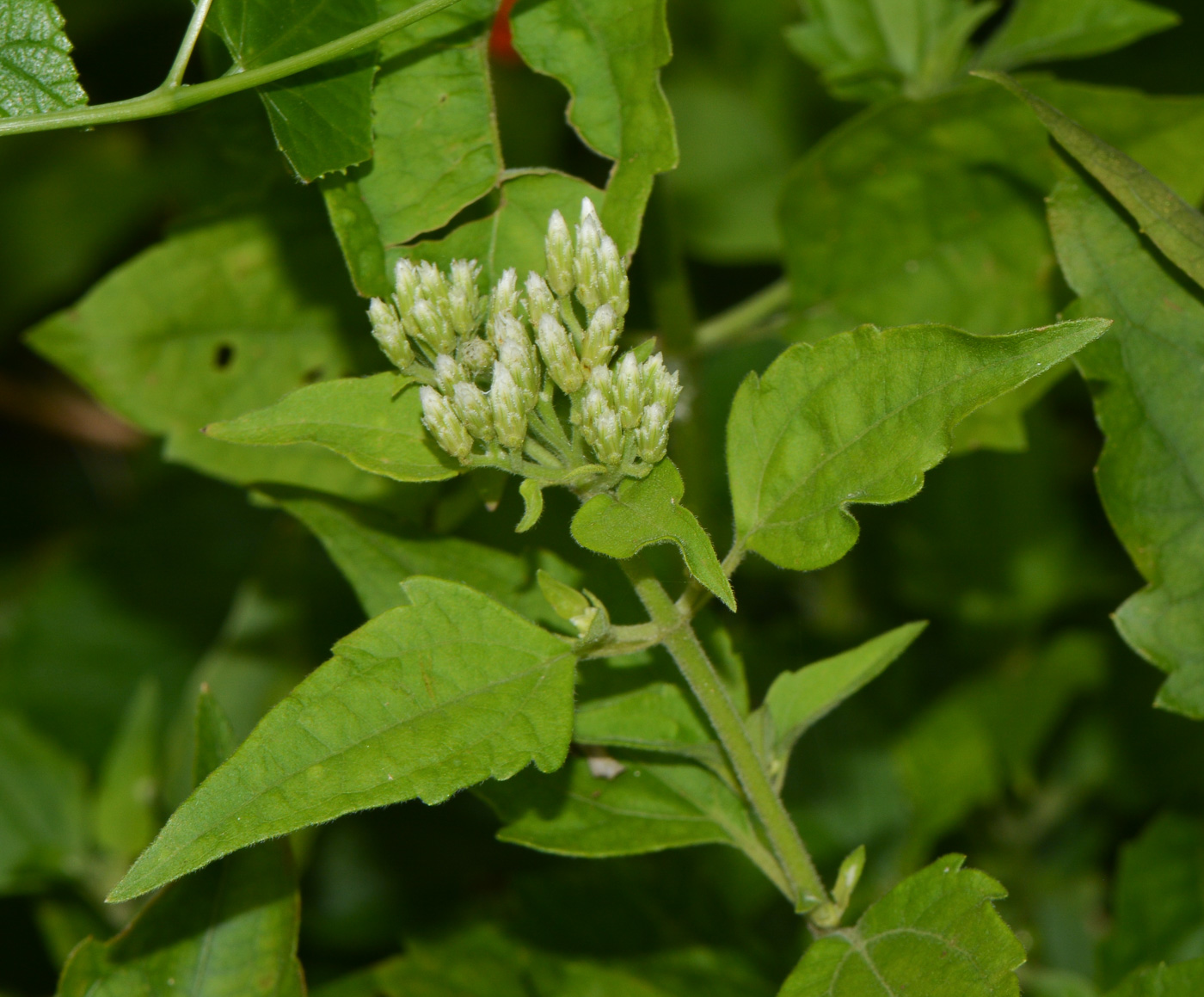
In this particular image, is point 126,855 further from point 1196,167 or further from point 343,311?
point 1196,167

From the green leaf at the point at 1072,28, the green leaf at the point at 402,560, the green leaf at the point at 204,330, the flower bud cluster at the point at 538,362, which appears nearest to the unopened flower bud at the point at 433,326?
the flower bud cluster at the point at 538,362

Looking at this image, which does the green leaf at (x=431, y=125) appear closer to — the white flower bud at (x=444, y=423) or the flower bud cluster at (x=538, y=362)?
the flower bud cluster at (x=538, y=362)

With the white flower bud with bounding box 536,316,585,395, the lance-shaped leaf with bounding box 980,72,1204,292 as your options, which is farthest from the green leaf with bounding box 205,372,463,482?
the lance-shaped leaf with bounding box 980,72,1204,292

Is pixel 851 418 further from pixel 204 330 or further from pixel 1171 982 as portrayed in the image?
pixel 204 330

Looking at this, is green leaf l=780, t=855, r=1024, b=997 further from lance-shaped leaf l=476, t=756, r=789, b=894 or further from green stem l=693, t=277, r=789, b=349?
green stem l=693, t=277, r=789, b=349

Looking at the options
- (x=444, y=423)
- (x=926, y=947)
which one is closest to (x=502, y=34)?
(x=444, y=423)

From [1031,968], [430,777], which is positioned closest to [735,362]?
[1031,968]
